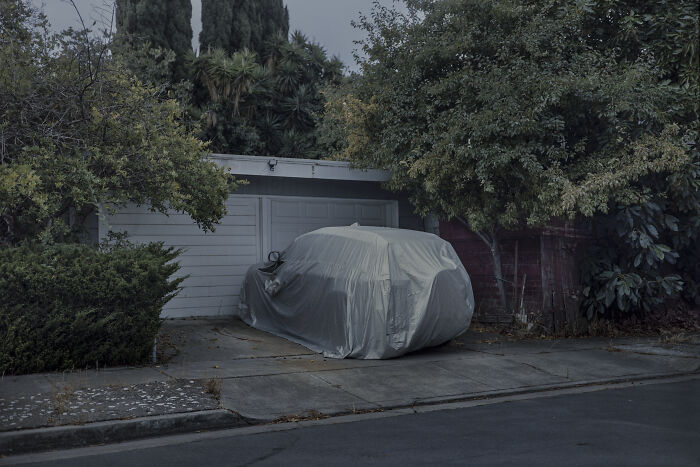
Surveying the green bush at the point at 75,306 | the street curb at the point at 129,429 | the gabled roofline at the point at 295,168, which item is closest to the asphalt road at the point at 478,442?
the street curb at the point at 129,429

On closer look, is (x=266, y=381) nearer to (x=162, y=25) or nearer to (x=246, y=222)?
(x=246, y=222)

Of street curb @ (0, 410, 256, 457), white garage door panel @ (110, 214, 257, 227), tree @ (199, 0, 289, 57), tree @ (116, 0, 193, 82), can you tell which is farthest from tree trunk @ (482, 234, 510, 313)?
tree @ (199, 0, 289, 57)

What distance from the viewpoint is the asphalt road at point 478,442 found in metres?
5.19

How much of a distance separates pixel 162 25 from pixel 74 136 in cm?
1575

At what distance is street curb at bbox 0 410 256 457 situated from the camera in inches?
225

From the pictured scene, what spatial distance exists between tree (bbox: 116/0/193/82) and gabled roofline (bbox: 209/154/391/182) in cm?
1135

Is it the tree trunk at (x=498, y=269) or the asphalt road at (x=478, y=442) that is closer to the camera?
the asphalt road at (x=478, y=442)

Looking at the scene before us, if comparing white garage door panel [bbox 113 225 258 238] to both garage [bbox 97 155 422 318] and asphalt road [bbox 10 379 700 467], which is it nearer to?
garage [bbox 97 155 422 318]

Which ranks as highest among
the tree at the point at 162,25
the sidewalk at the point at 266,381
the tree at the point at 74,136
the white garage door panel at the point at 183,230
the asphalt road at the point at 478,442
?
the tree at the point at 162,25

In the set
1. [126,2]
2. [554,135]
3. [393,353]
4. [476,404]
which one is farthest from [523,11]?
[126,2]

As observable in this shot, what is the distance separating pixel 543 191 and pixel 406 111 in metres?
3.02

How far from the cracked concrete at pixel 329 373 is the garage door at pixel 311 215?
92.5 inches

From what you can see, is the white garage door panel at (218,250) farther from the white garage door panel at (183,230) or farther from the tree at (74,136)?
the tree at (74,136)

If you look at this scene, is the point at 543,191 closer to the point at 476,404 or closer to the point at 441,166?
the point at 441,166
